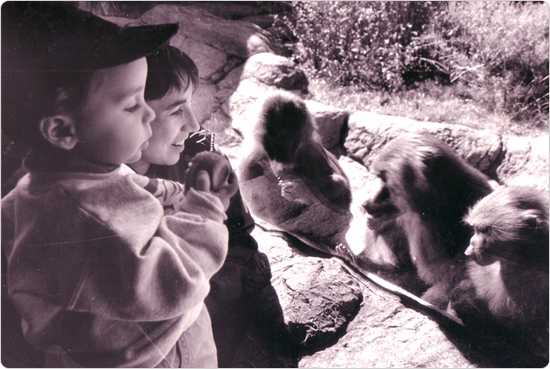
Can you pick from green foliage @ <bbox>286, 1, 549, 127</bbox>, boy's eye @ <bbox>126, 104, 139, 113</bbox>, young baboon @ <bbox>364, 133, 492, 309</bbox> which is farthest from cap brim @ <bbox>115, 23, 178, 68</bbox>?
young baboon @ <bbox>364, 133, 492, 309</bbox>

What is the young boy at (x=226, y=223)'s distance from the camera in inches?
59.4

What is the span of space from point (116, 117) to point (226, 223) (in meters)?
0.56

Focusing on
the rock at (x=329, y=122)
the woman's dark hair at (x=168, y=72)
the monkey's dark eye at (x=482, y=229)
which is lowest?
the monkey's dark eye at (x=482, y=229)

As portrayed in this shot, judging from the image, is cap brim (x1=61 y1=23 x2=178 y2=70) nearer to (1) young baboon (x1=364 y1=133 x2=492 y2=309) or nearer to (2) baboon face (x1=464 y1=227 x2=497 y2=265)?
(1) young baboon (x1=364 y1=133 x2=492 y2=309)

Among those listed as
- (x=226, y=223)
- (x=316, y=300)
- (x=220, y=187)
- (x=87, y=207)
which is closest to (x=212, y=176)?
(x=220, y=187)

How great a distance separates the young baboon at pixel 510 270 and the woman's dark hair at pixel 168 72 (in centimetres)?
160

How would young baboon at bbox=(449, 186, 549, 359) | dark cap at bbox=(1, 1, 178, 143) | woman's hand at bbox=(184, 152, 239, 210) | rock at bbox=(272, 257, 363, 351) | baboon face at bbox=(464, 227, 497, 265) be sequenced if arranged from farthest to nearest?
baboon face at bbox=(464, 227, 497, 265) → young baboon at bbox=(449, 186, 549, 359) → rock at bbox=(272, 257, 363, 351) → woman's hand at bbox=(184, 152, 239, 210) → dark cap at bbox=(1, 1, 178, 143)

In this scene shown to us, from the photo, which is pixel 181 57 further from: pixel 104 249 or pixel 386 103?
pixel 386 103

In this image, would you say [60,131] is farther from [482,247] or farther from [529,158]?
[529,158]

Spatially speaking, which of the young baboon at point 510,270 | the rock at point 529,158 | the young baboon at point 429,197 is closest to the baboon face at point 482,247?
the young baboon at point 510,270

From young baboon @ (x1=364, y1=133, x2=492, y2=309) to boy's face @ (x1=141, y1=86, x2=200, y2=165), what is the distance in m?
1.28

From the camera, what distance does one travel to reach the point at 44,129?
135cm

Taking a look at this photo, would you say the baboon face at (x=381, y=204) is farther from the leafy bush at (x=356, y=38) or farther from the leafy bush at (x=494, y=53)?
the leafy bush at (x=494, y=53)

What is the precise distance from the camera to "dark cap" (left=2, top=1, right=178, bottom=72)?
133cm
